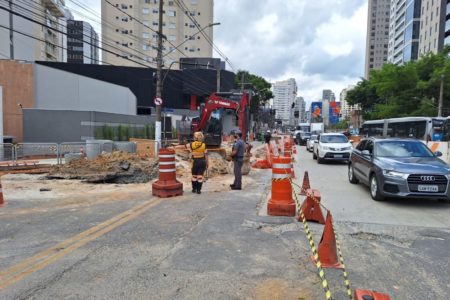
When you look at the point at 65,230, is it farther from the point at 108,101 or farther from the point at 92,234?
the point at 108,101

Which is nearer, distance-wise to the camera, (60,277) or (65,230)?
(60,277)

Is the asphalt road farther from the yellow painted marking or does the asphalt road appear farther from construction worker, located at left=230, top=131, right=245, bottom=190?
construction worker, located at left=230, top=131, right=245, bottom=190

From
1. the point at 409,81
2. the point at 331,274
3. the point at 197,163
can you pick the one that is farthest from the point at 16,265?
the point at 409,81

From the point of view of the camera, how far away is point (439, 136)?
3186 cm

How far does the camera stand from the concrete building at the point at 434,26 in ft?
245

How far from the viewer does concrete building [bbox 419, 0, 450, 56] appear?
74.8 meters

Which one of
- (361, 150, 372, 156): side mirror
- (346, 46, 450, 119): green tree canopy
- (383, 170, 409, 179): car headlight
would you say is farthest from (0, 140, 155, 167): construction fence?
(346, 46, 450, 119): green tree canopy

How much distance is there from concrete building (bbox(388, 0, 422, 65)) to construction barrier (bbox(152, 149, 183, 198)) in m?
91.9

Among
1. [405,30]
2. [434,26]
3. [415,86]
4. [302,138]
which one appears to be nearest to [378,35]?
[405,30]

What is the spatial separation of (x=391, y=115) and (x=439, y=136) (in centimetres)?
1787

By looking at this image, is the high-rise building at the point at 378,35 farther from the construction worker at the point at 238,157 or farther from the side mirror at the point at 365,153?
the construction worker at the point at 238,157

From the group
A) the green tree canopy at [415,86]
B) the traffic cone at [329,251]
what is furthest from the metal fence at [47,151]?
the green tree canopy at [415,86]

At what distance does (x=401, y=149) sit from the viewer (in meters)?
9.51

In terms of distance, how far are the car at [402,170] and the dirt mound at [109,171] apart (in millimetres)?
7304
